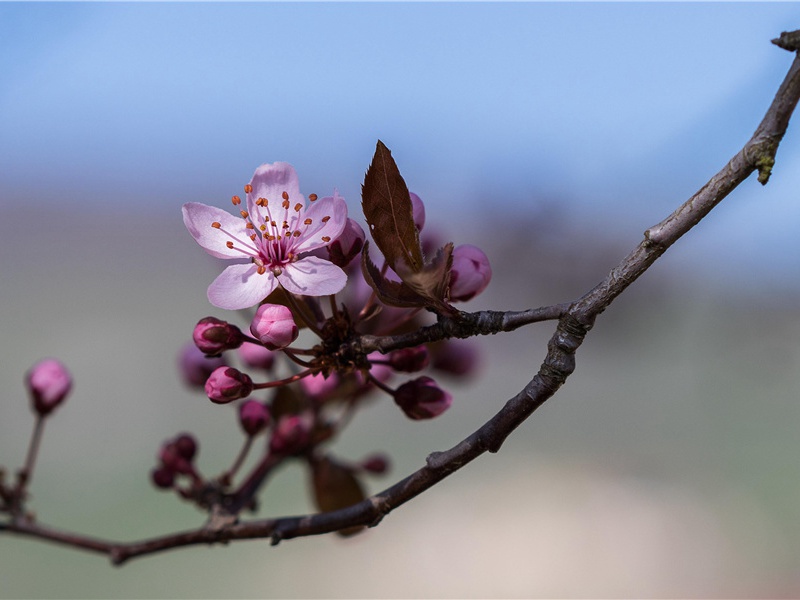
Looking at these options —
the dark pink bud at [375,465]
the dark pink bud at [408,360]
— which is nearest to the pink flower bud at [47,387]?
the dark pink bud at [375,465]

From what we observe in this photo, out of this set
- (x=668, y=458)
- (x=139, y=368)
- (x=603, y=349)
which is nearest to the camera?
(x=603, y=349)

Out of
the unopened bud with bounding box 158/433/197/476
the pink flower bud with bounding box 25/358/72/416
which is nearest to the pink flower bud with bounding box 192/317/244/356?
the unopened bud with bounding box 158/433/197/476

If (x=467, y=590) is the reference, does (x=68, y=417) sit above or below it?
above

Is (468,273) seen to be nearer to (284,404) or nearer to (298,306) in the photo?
(298,306)

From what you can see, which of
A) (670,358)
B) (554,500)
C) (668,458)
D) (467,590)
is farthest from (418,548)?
(670,358)

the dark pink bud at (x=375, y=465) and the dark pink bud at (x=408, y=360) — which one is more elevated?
the dark pink bud at (x=408, y=360)

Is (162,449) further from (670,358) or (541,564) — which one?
(541,564)

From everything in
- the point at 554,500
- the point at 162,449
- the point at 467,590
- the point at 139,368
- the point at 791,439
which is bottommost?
the point at 467,590

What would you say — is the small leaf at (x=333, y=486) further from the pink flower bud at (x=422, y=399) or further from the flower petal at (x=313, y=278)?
the flower petal at (x=313, y=278)
